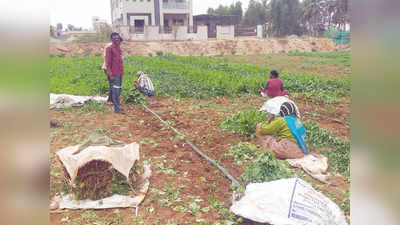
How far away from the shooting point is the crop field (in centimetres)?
312

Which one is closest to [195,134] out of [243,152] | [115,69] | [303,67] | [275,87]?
[243,152]

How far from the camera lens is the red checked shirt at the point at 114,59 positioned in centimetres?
518

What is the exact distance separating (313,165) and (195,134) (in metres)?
1.74

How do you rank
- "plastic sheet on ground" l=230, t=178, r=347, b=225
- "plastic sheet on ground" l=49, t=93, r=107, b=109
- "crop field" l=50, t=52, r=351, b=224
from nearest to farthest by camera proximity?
"plastic sheet on ground" l=230, t=178, r=347, b=225, "crop field" l=50, t=52, r=351, b=224, "plastic sheet on ground" l=49, t=93, r=107, b=109

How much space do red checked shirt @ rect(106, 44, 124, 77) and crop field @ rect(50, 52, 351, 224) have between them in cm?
60

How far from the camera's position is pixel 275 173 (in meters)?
3.46

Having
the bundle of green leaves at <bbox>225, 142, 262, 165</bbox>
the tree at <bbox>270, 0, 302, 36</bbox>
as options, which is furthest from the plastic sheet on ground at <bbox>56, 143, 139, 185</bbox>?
the tree at <bbox>270, 0, 302, 36</bbox>

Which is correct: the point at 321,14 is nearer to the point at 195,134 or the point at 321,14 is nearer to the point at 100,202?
the point at 195,134

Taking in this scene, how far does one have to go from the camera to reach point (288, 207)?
109 inches

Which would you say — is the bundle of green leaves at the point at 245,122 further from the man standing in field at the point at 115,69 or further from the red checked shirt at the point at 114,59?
the red checked shirt at the point at 114,59

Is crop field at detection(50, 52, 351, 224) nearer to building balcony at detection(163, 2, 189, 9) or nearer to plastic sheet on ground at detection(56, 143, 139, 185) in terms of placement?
plastic sheet on ground at detection(56, 143, 139, 185)

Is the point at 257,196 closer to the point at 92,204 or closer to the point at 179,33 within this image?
the point at 92,204
